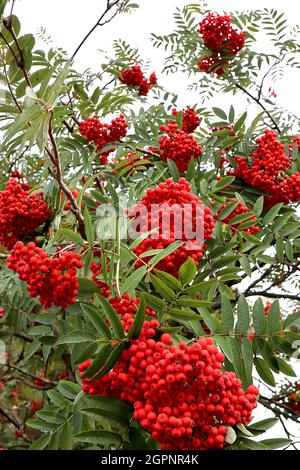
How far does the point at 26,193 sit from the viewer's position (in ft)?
8.90

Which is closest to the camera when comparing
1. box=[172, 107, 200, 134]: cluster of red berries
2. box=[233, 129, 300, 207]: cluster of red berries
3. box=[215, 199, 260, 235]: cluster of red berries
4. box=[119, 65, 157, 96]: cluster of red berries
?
box=[215, 199, 260, 235]: cluster of red berries

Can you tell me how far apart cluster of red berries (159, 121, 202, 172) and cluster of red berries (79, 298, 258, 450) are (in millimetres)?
1743

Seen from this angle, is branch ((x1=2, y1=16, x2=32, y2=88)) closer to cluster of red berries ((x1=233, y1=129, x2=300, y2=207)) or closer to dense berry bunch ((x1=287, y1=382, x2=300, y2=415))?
cluster of red berries ((x1=233, y1=129, x2=300, y2=207))

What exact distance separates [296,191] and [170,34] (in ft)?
10.1

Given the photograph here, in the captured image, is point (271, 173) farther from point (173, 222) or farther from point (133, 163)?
point (173, 222)

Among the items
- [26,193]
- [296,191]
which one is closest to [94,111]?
[26,193]

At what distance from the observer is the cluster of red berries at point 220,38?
4672 millimetres

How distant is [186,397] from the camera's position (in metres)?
1.39

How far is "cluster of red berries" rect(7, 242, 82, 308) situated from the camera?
1823 mm

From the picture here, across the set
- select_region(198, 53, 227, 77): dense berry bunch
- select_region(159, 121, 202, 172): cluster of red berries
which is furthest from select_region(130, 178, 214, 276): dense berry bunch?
select_region(198, 53, 227, 77): dense berry bunch

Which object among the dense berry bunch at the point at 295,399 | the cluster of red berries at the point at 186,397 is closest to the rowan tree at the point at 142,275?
the cluster of red berries at the point at 186,397

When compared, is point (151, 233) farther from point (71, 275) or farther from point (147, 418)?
A: point (147, 418)

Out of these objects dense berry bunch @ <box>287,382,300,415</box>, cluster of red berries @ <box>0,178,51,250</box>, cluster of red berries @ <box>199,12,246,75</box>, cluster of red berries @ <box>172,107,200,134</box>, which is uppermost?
cluster of red berries @ <box>199,12,246,75</box>

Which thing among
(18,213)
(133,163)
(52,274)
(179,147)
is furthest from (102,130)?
(52,274)
